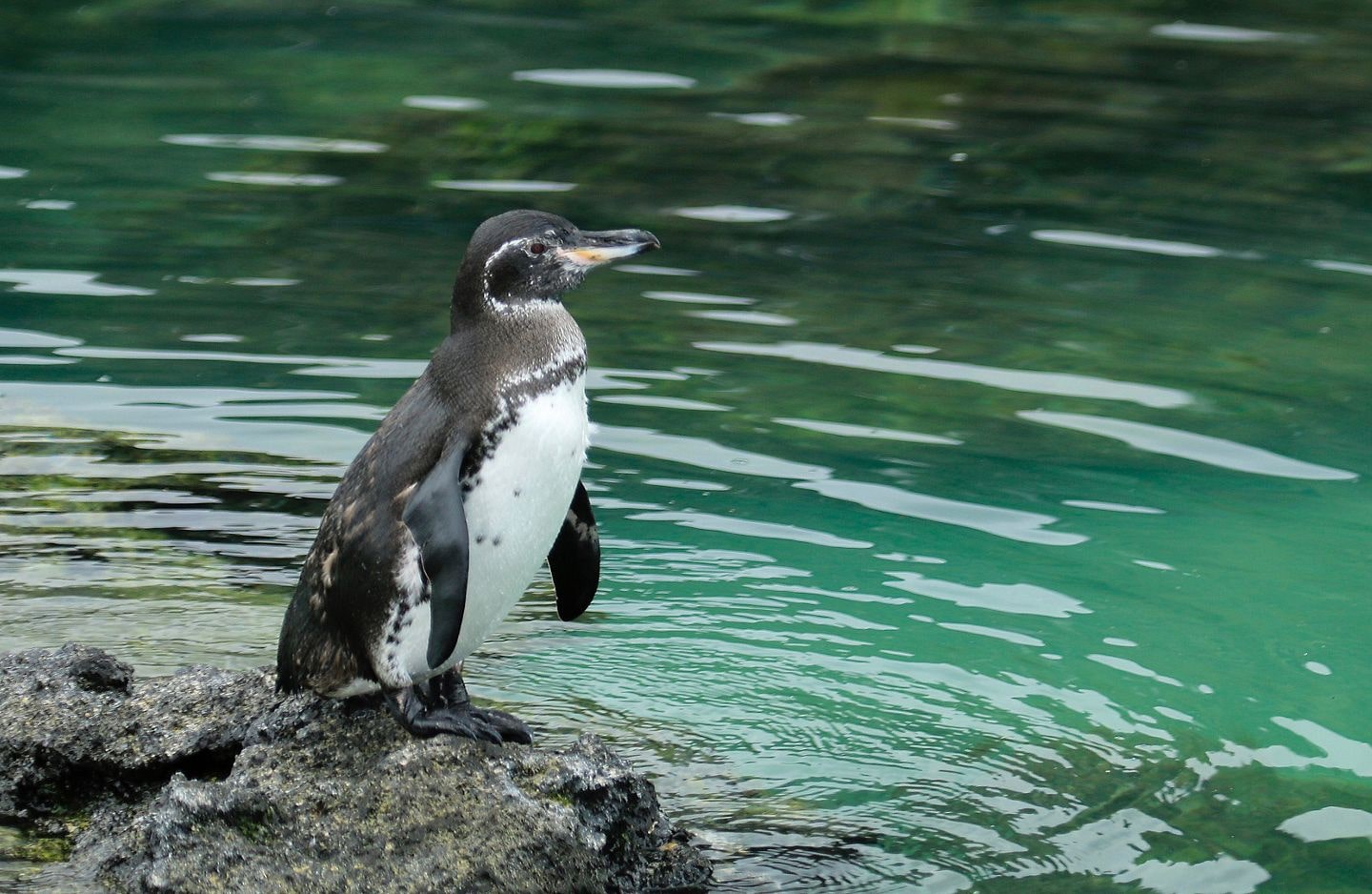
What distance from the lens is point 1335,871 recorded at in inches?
169

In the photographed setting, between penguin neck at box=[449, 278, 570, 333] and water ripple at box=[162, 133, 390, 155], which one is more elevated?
penguin neck at box=[449, 278, 570, 333]

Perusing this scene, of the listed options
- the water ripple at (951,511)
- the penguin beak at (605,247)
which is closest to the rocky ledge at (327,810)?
the penguin beak at (605,247)

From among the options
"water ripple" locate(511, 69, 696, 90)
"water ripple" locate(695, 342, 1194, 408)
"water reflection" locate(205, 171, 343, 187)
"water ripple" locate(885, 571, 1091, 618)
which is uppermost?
"water ripple" locate(511, 69, 696, 90)

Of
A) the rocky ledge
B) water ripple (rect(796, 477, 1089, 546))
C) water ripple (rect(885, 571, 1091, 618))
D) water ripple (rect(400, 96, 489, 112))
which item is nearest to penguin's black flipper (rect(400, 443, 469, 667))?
the rocky ledge

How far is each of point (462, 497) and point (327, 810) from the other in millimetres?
694

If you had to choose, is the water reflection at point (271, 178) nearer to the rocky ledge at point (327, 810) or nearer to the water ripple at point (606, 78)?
the water ripple at point (606, 78)

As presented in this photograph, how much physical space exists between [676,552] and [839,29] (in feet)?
23.3

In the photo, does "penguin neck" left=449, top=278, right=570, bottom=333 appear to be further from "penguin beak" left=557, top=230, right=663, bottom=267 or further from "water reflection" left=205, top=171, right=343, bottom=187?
"water reflection" left=205, top=171, right=343, bottom=187

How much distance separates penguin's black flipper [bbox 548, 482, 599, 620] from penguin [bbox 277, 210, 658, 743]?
35 centimetres

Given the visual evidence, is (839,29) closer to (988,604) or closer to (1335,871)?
(988,604)

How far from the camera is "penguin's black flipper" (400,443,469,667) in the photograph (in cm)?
394

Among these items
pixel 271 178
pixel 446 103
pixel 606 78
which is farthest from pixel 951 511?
pixel 606 78

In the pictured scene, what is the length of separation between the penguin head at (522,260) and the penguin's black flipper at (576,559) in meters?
0.60

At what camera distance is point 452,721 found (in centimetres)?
415
